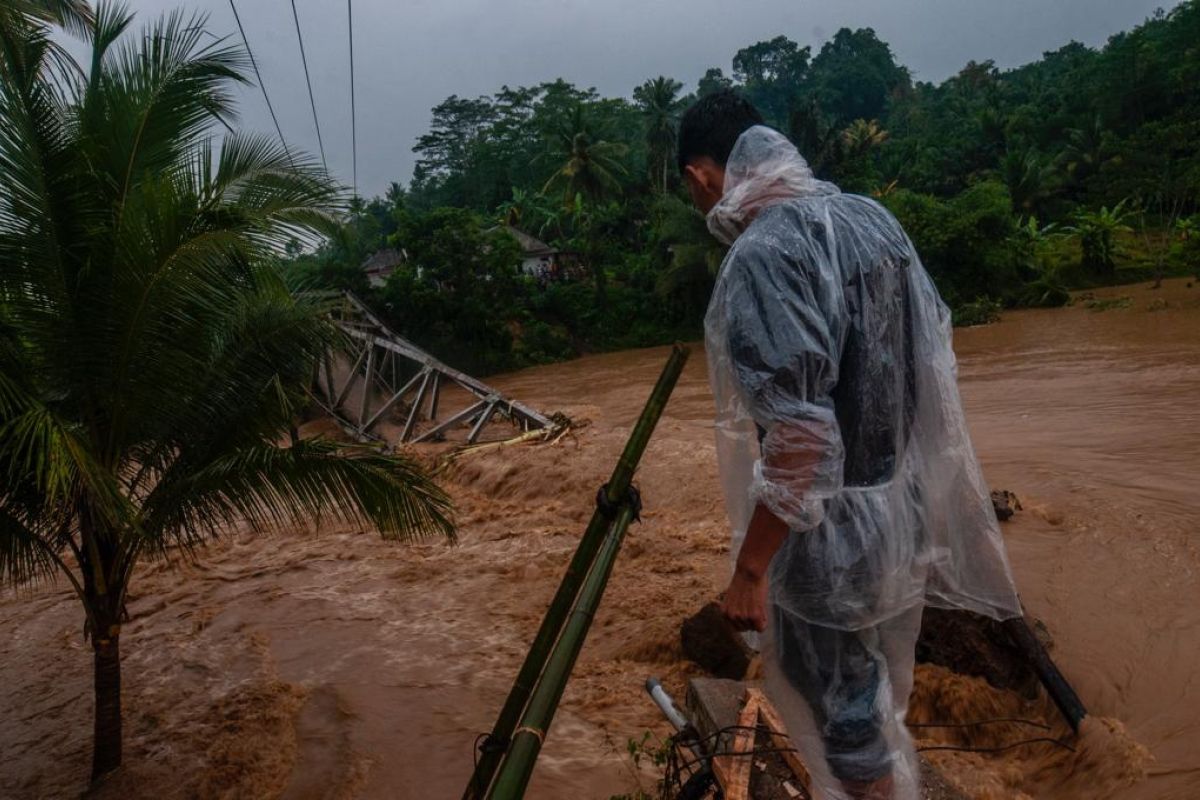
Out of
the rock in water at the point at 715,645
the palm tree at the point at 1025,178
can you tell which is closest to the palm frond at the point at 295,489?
the rock in water at the point at 715,645

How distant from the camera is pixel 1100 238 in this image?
2845cm

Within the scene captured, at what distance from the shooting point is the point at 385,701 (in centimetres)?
538

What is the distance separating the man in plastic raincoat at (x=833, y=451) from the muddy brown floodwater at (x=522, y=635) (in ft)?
5.97

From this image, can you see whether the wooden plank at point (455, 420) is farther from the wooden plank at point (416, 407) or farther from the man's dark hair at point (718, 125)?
the man's dark hair at point (718, 125)

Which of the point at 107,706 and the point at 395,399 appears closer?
the point at 107,706

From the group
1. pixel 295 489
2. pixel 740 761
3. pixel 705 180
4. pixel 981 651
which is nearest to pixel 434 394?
pixel 295 489

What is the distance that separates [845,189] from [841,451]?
30237mm

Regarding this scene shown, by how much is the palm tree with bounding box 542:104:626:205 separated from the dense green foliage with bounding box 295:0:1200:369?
0.24 ft

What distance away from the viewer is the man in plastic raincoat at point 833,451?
1729mm

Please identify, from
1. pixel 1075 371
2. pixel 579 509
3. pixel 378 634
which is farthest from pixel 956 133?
pixel 378 634

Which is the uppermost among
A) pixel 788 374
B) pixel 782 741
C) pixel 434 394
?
pixel 788 374

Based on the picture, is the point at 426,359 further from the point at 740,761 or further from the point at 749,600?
the point at 749,600

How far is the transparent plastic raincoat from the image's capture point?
68.0 inches

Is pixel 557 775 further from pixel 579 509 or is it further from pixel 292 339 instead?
pixel 579 509
